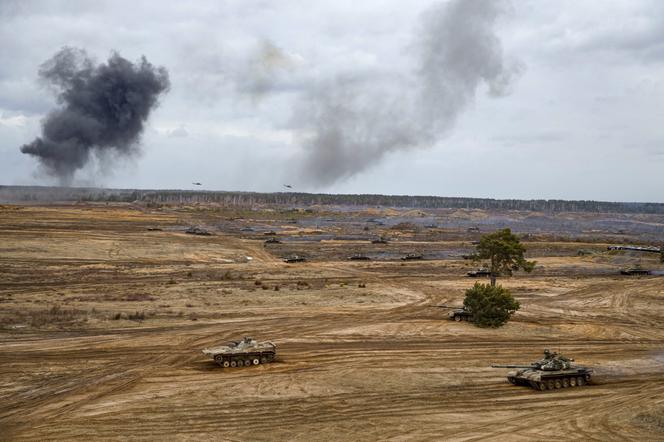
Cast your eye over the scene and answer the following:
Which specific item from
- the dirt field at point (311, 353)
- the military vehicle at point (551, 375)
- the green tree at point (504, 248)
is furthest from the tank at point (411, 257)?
the military vehicle at point (551, 375)

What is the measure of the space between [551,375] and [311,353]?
11.0 meters

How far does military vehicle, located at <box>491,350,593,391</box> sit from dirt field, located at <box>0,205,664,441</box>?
49 cm

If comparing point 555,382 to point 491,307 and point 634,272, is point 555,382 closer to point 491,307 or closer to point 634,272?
point 491,307

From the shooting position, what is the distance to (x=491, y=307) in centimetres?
3784

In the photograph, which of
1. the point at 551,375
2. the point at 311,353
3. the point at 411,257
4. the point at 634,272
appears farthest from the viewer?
the point at 411,257

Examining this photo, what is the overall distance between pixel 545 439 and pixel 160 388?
554 inches

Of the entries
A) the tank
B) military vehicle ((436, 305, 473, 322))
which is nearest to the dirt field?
military vehicle ((436, 305, 473, 322))

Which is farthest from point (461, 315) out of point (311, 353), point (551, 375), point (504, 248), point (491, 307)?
point (551, 375)

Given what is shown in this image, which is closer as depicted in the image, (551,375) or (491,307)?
(551,375)

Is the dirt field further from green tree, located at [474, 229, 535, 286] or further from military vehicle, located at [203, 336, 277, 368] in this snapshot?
green tree, located at [474, 229, 535, 286]

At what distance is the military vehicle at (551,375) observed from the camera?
24797 mm

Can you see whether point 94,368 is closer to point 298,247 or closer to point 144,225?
point 298,247

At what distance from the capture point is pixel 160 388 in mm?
24250

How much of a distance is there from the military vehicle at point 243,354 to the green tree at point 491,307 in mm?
14822
